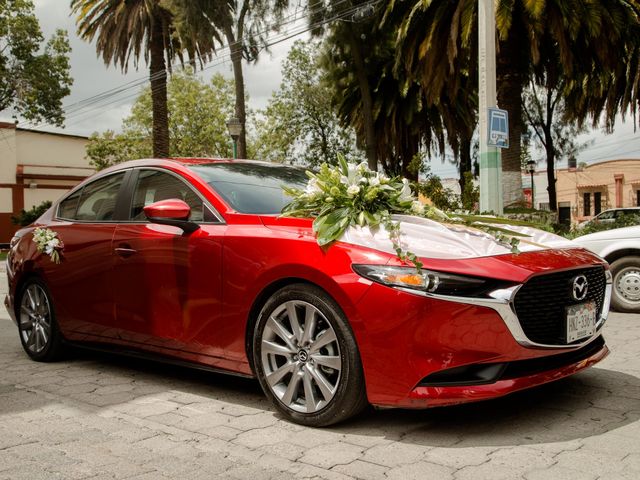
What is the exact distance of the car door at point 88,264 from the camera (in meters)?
5.09

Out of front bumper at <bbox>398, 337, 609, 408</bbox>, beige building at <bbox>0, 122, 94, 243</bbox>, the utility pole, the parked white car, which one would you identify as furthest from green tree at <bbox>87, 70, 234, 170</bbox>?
front bumper at <bbox>398, 337, 609, 408</bbox>

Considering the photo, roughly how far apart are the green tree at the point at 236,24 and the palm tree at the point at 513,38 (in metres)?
8.07

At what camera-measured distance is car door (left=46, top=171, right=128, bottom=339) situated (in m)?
5.09

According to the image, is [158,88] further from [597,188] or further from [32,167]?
[597,188]

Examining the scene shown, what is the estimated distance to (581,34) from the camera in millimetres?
15227

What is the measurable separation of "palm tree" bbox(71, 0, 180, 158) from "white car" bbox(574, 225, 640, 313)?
60.7 ft

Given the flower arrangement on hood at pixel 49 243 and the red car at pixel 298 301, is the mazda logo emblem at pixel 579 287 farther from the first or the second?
the flower arrangement on hood at pixel 49 243

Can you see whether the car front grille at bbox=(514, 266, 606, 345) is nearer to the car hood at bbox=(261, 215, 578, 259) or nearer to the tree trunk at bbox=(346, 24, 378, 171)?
the car hood at bbox=(261, 215, 578, 259)

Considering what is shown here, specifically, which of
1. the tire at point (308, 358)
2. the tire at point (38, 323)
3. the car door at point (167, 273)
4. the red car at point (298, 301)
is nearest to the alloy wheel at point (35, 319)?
the tire at point (38, 323)

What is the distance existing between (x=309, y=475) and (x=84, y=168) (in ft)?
142

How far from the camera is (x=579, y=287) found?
3791 mm

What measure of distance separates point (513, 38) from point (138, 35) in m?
13.7

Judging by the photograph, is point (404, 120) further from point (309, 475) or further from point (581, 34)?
point (309, 475)

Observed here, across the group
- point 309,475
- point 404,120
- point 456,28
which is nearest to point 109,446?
point 309,475
